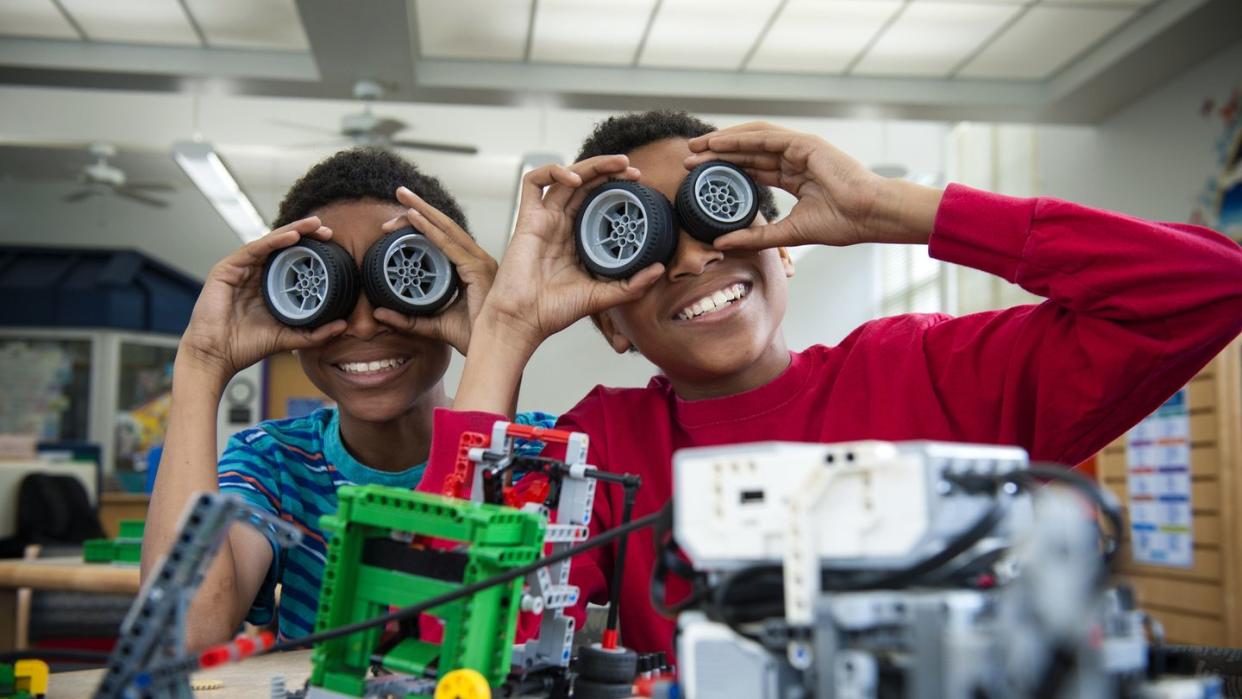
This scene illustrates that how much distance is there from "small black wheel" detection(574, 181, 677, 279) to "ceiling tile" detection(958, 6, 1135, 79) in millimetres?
5190

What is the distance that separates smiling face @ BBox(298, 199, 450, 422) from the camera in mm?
1688

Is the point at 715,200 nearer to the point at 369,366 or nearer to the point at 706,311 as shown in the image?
the point at 706,311

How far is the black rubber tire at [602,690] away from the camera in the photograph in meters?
1.04

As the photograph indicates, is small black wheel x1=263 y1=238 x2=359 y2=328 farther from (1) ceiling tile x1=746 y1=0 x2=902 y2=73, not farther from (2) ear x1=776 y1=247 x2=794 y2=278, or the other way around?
(1) ceiling tile x1=746 y1=0 x2=902 y2=73

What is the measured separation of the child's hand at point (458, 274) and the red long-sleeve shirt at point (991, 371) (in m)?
0.25

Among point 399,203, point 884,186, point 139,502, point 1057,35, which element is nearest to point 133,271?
point 139,502

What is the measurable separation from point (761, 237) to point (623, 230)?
21 centimetres

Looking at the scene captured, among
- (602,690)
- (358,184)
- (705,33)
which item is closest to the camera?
(602,690)

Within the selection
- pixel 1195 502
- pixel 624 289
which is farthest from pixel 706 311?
pixel 1195 502

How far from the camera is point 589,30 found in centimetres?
607

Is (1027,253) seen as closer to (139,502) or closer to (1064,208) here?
(1064,208)

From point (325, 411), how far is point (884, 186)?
46.5 inches

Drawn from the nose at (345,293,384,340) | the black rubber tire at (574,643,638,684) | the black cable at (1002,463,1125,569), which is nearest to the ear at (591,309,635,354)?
the nose at (345,293,384,340)

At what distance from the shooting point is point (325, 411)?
202 cm
